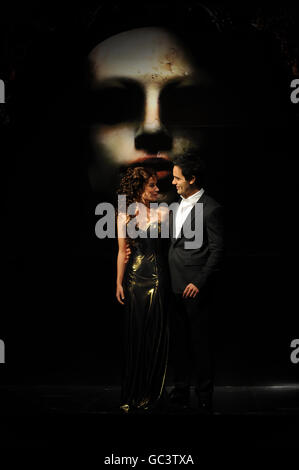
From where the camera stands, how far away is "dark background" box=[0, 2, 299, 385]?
18.7 feet

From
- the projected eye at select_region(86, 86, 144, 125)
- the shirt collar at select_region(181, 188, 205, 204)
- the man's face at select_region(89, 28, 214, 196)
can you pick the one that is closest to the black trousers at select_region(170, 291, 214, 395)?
the shirt collar at select_region(181, 188, 205, 204)

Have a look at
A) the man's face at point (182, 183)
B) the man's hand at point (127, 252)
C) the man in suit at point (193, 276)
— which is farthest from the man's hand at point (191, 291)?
the man's face at point (182, 183)

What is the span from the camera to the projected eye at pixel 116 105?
18.9 feet

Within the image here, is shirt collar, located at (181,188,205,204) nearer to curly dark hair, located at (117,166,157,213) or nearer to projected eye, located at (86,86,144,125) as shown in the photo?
curly dark hair, located at (117,166,157,213)

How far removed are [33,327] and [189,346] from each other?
1421 millimetres

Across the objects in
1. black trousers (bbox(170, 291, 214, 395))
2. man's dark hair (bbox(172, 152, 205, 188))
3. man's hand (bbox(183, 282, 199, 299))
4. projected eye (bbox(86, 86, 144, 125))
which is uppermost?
projected eye (bbox(86, 86, 144, 125))

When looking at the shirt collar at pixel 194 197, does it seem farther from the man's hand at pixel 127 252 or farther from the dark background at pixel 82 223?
the dark background at pixel 82 223

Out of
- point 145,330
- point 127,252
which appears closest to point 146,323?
point 145,330

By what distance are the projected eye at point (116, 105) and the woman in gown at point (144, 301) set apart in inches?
37.3

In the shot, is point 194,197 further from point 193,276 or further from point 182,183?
point 193,276

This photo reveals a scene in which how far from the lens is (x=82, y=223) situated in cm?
580

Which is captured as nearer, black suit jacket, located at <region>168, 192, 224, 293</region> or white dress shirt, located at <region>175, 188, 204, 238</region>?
black suit jacket, located at <region>168, 192, 224, 293</region>

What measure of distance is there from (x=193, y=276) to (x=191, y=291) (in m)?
0.12

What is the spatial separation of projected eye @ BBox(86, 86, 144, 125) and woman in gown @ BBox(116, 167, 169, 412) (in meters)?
0.95
